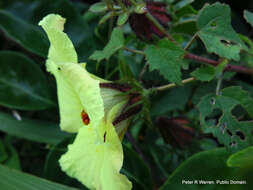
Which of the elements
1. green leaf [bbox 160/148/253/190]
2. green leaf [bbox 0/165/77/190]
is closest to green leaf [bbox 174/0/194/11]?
green leaf [bbox 160/148/253/190]

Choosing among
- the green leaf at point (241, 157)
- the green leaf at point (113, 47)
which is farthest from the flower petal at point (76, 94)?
the green leaf at point (241, 157)

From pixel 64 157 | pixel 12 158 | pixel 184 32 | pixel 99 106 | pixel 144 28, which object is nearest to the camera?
pixel 99 106

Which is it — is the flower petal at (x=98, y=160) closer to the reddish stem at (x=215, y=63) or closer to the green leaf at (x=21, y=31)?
the reddish stem at (x=215, y=63)

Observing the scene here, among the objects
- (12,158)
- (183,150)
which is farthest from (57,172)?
(183,150)

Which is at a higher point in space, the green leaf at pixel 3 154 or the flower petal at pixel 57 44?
the flower petal at pixel 57 44

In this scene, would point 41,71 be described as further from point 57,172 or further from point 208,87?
point 208,87

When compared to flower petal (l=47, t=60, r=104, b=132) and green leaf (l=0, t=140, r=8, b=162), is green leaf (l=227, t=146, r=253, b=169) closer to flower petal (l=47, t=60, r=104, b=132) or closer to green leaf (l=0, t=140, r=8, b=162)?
Answer: flower petal (l=47, t=60, r=104, b=132)
